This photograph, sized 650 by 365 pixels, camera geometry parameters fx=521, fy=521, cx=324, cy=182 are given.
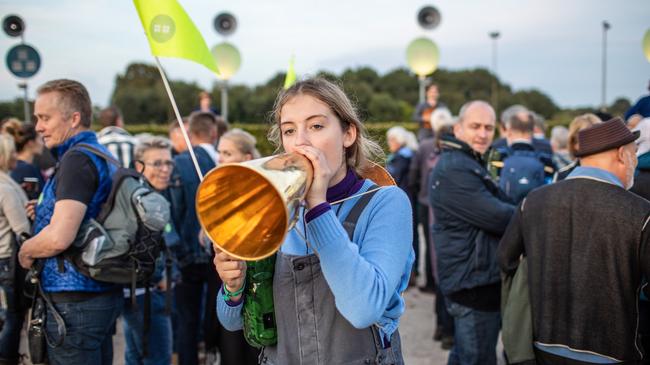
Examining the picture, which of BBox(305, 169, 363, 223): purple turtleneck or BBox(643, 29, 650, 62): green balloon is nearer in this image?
BBox(305, 169, 363, 223): purple turtleneck

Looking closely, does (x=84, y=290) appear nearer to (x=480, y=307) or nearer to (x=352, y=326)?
(x=352, y=326)

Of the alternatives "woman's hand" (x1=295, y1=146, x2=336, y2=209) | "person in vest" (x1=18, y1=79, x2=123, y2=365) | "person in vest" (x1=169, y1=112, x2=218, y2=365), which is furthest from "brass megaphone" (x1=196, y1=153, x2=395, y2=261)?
"person in vest" (x1=169, y1=112, x2=218, y2=365)

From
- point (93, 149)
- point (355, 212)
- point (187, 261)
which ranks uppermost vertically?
point (93, 149)

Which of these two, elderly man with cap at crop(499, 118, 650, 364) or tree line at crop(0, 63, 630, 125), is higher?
tree line at crop(0, 63, 630, 125)

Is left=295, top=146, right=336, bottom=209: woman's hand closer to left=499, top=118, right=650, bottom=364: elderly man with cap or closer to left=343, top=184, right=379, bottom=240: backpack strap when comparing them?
left=343, top=184, right=379, bottom=240: backpack strap

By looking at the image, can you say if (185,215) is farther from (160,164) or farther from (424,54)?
(424,54)

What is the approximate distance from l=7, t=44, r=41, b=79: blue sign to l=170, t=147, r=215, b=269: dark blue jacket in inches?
270

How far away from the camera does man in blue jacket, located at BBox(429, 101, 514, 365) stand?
11.5ft

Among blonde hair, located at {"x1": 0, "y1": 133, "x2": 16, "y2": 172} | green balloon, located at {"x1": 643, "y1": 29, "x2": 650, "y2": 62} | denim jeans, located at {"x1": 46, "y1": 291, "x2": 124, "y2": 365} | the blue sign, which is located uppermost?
the blue sign

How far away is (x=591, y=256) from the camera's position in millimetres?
2633

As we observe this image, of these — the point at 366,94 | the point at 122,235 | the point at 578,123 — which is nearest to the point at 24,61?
the point at 122,235

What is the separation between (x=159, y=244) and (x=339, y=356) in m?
2.10

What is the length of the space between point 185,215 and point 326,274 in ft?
11.3

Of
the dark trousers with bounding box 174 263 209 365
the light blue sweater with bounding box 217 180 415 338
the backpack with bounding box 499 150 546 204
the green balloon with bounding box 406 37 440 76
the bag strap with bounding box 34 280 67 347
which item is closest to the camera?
the light blue sweater with bounding box 217 180 415 338
